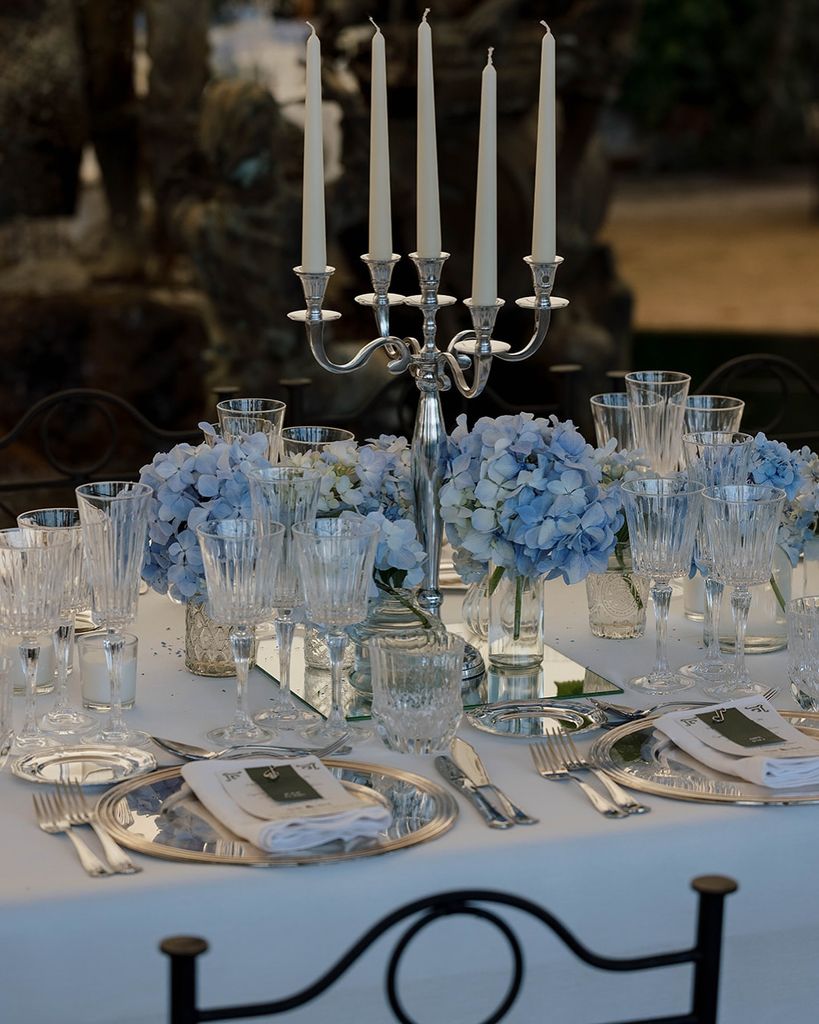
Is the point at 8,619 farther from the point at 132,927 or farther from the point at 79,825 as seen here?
the point at 132,927

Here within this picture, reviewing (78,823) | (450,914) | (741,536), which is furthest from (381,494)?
(450,914)

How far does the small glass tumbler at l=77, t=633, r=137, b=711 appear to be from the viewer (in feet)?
7.11

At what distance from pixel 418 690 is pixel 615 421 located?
0.91 m

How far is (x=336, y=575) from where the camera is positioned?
1965 millimetres

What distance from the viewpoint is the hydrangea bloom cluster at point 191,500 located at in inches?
87.0

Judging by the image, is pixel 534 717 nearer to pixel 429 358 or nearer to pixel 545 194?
pixel 429 358

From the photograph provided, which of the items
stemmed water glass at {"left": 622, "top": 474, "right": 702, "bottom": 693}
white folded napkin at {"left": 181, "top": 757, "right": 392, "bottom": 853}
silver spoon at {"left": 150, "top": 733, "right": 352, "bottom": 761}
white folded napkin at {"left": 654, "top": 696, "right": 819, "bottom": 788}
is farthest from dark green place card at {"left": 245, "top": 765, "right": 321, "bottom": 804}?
stemmed water glass at {"left": 622, "top": 474, "right": 702, "bottom": 693}

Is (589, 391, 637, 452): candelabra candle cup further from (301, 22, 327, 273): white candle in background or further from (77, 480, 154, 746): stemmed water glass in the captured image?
(77, 480, 154, 746): stemmed water glass

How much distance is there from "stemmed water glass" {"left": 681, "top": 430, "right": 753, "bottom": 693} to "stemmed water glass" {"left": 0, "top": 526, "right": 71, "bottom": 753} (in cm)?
85

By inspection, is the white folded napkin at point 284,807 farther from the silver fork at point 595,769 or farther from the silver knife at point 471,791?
the silver fork at point 595,769

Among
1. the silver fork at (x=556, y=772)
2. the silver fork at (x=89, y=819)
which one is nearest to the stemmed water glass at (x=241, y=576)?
the silver fork at (x=89, y=819)

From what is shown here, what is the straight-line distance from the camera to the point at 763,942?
6.23 ft

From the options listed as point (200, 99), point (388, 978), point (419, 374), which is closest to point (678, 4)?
point (200, 99)

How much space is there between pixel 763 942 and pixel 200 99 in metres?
6.26
